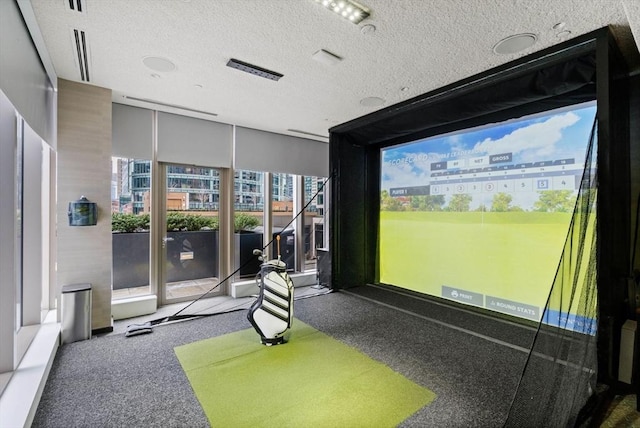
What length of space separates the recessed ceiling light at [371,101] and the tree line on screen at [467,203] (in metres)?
1.70

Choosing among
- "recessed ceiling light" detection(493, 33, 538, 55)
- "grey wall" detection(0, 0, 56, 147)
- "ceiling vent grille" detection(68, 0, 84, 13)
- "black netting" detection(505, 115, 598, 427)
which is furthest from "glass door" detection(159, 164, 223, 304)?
"recessed ceiling light" detection(493, 33, 538, 55)

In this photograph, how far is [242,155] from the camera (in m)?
5.21

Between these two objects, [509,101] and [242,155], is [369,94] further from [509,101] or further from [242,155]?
[242,155]

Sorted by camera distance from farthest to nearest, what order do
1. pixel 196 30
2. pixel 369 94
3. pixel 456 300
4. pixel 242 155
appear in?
pixel 242 155 < pixel 456 300 < pixel 369 94 < pixel 196 30

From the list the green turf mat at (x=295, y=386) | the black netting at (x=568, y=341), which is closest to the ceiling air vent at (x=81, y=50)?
the green turf mat at (x=295, y=386)

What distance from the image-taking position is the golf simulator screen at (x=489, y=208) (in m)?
3.38

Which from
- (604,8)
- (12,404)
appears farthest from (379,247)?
(12,404)

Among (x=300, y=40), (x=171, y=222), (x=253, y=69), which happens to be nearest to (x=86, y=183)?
(x=171, y=222)

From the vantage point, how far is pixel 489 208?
401 centimetres

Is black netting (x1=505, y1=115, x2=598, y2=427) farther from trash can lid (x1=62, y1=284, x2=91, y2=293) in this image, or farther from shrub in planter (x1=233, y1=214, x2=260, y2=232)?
shrub in planter (x1=233, y1=214, x2=260, y2=232)

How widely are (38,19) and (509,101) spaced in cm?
459

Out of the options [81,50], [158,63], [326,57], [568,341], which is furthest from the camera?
[158,63]

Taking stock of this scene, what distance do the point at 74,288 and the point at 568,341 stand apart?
4.53 metres
